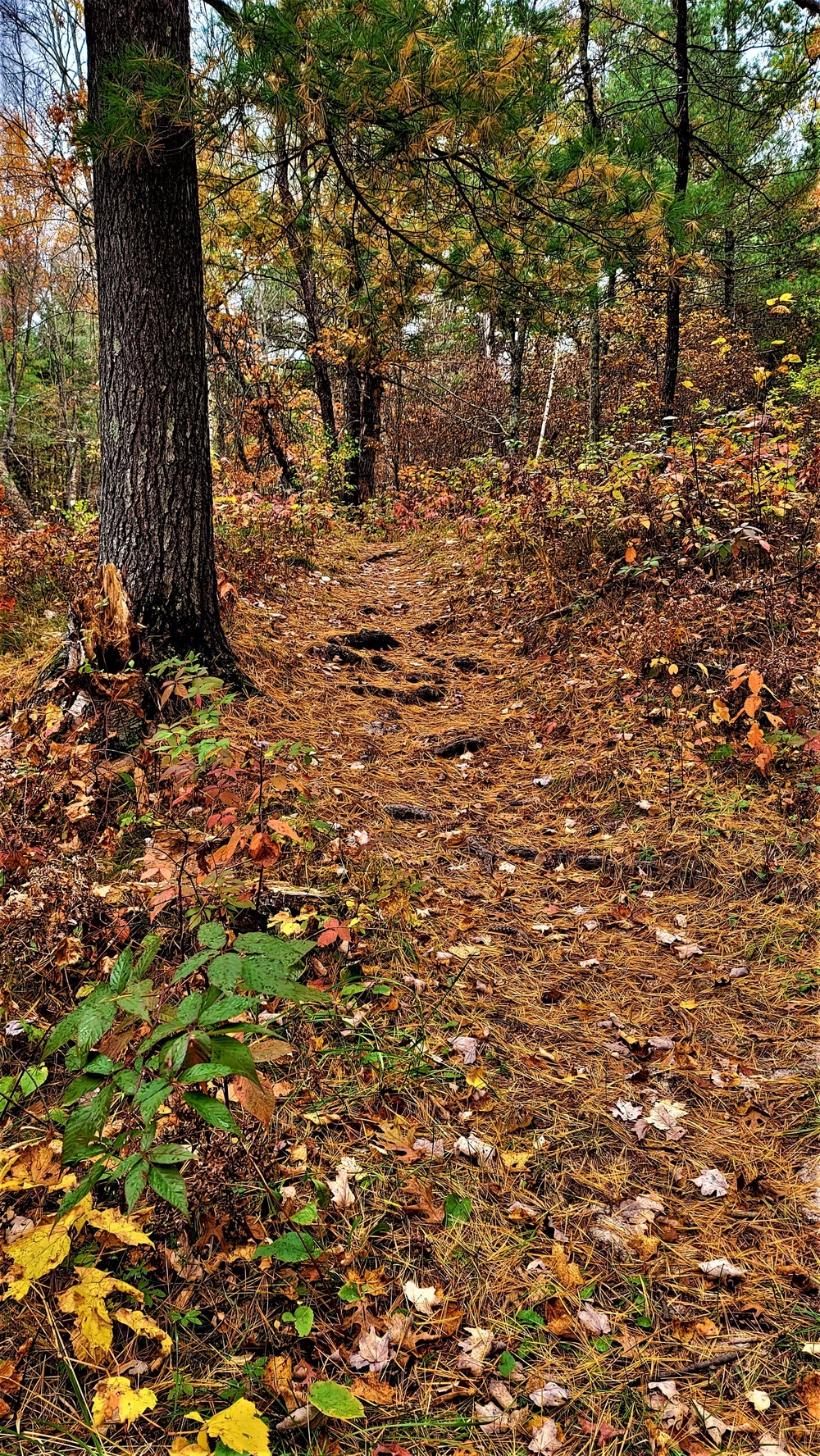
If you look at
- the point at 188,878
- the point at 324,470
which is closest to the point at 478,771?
the point at 188,878

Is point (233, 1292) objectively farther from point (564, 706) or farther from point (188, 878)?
point (564, 706)

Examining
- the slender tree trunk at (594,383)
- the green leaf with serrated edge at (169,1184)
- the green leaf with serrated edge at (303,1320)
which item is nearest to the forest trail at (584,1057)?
the green leaf with serrated edge at (303,1320)

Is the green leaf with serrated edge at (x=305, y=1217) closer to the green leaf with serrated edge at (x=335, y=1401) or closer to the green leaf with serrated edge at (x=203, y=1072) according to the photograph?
the green leaf with serrated edge at (x=335, y=1401)

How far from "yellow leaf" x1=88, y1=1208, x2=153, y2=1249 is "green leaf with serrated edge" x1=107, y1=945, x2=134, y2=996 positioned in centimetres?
54

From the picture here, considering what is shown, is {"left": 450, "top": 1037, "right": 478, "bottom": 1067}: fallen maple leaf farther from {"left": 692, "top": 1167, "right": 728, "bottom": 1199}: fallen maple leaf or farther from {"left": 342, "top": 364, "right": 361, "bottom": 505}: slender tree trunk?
{"left": 342, "top": 364, "right": 361, "bottom": 505}: slender tree trunk

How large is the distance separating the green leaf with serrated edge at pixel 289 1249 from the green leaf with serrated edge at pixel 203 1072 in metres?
0.65

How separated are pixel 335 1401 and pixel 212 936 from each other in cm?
102

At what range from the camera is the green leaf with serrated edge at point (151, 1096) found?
142cm

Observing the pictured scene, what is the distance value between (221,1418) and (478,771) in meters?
3.45

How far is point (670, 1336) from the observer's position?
1820 mm

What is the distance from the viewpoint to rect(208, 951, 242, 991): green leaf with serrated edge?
1.62 metres

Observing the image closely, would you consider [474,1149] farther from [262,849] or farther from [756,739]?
[756,739]

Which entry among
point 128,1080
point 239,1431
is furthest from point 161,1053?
point 239,1431

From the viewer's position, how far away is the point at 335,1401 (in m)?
1.53
